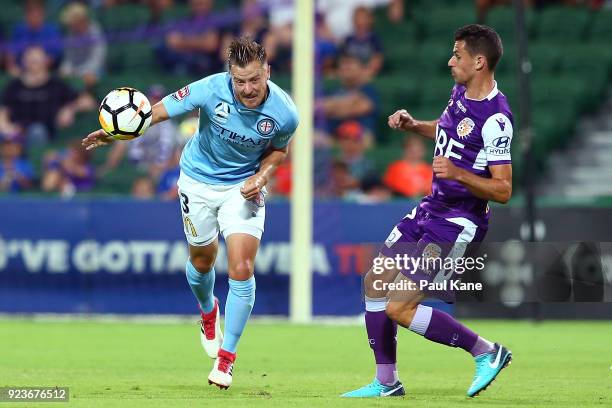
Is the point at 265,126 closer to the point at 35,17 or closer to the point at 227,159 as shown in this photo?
the point at 227,159

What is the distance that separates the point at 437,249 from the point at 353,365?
267 centimetres

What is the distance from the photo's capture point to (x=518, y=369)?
999 cm

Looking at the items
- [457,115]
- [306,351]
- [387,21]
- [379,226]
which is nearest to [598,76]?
[387,21]

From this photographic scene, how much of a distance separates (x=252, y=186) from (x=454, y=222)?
4.55 feet

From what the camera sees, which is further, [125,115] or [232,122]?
[232,122]

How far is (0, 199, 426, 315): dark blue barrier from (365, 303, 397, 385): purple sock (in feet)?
23.5

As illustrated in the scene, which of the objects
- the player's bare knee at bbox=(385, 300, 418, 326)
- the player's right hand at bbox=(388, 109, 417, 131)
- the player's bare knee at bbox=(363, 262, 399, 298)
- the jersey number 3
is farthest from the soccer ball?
the player's bare knee at bbox=(385, 300, 418, 326)

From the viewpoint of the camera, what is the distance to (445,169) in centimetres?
741

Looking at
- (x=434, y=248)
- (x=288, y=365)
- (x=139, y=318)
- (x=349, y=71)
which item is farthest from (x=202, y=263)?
(x=349, y=71)

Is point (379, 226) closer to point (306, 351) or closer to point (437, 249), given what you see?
point (306, 351)

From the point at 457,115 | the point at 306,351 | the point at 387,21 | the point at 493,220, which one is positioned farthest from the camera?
the point at 387,21

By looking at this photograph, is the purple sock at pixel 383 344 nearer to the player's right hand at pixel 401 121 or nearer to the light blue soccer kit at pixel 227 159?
the light blue soccer kit at pixel 227 159

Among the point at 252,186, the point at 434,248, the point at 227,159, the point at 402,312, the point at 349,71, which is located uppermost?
the point at 349,71

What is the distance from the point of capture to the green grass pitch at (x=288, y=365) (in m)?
7.79
